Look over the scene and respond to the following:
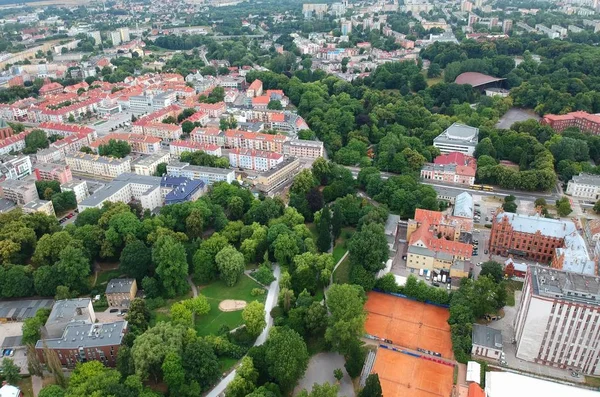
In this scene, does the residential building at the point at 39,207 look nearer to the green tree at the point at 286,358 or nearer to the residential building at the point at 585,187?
the green tree at the point at 286,358

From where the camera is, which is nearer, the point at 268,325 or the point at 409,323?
the point at 268,325

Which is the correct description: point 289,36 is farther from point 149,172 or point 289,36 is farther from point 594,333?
point 594,333

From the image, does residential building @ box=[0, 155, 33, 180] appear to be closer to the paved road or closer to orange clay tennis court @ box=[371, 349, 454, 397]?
the paved road

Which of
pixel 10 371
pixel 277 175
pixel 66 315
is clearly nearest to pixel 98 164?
pixel 277 175

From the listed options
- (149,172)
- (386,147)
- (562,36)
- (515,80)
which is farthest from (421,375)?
(562,36)

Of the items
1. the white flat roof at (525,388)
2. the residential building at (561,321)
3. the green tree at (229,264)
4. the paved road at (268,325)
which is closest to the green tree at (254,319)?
the paved road at (268,325)

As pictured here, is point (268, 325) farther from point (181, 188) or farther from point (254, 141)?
point (254, 141)

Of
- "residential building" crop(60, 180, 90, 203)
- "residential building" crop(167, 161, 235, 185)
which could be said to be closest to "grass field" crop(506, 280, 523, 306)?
"residential building" crop(167, 161, 235, 185)

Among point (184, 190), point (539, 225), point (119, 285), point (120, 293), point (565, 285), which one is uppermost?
point (565, 285)
